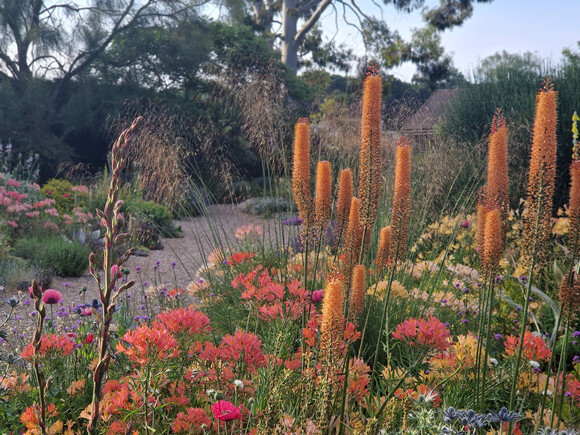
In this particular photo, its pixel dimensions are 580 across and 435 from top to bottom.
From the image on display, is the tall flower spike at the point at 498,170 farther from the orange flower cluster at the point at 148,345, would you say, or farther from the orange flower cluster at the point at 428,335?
the orange flower cluster at the point at 148,345

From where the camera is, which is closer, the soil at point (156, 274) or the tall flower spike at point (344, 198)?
the tall flower spike at point (344, 198)

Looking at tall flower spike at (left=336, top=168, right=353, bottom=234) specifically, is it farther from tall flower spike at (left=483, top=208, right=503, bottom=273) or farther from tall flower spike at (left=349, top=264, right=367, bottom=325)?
tall flower spike at (left=483, top=208, right=503, bottom=273)

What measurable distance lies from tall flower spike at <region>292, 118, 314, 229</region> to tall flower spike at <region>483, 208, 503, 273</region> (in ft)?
2.66

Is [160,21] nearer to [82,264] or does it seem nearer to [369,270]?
[82,264]

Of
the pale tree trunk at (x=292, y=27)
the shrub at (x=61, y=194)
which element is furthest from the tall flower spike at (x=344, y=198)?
the pale tree trunk at (x=292, y=27)

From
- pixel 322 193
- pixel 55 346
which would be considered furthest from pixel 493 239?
pixel 55 346

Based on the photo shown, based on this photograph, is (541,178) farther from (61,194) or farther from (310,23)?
(310,23)

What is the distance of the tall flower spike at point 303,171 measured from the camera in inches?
89.4

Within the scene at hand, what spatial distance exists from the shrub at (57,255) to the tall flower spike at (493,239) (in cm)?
628

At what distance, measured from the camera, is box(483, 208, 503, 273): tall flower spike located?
170cm

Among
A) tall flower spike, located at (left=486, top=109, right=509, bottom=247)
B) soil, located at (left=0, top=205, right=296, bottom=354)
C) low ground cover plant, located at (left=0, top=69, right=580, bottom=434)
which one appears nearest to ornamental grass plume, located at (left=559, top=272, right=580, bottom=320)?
low ground cover plant, located at (left=0, top=69, right=580, bottom=434)

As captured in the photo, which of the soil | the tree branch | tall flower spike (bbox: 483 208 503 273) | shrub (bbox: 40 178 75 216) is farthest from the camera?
the tree branch

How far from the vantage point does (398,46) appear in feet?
66.6

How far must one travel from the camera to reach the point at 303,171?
89.9 inches
